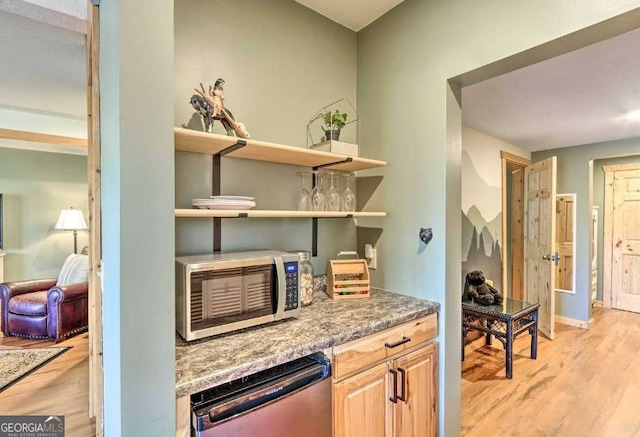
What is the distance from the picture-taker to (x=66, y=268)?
3941 millimetres

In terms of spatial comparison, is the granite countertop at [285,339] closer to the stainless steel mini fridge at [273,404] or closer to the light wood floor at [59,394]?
the stainless steel mini fridge at [273,404]

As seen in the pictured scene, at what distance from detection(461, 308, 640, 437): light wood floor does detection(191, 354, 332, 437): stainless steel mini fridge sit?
1537 millimetres

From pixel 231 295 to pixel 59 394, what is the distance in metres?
2.26

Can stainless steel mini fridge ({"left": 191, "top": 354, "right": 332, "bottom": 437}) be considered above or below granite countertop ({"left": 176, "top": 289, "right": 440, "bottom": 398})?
below

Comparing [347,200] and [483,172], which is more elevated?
[483,172]

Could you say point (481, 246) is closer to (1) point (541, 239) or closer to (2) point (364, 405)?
(1) point (541, 239)

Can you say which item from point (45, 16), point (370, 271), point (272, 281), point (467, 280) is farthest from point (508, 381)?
point (45, 16)

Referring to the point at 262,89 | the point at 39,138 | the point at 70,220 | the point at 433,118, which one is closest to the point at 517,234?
the point at 433,118

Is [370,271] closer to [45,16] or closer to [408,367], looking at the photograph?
[408,367]

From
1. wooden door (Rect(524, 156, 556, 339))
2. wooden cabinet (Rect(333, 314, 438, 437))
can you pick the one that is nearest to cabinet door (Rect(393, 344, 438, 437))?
wooden cabinet (Rect(333, 314, 438, 437))

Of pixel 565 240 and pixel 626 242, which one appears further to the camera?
pixel 626 242

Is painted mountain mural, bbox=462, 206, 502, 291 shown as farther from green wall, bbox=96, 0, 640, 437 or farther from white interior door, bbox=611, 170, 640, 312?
white interior door, bbox=611, 170, 640, 312

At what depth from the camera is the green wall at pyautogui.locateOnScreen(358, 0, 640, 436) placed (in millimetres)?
1485

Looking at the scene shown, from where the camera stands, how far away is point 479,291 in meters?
3.33
